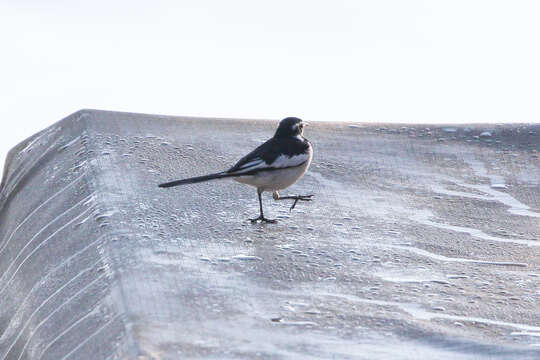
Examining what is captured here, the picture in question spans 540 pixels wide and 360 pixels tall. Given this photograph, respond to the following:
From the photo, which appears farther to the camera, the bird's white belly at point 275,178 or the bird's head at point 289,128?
the bird's head at point 289,128

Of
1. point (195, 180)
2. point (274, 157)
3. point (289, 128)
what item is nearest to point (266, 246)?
point (195, 180)

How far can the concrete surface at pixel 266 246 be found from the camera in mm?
4613

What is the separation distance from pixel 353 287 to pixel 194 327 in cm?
111

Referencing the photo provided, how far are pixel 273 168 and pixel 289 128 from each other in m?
0.57

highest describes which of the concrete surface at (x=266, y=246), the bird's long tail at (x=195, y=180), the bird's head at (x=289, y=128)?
the bird's head at (x=289, y=128)

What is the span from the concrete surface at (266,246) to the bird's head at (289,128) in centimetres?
38

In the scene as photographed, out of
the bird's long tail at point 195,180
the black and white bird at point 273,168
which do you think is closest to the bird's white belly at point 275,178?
the black and white bird at point 273,168

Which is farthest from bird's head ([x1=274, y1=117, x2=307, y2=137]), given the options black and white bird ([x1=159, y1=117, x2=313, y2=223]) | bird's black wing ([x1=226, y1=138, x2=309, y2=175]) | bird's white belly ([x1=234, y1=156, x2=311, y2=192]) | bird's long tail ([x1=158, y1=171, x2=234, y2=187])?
bird's long tail ([x1=158, y1=171, x2=234, y2=187])

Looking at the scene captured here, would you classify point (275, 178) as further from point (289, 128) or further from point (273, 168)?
point (289, 128)

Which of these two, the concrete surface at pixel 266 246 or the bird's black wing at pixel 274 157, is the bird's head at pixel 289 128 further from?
the concrete surface at pixel 266 246

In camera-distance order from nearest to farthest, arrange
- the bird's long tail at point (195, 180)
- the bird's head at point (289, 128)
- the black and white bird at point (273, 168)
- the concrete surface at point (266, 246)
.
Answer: the concrete surface at point (266, 246), the bird's long tail at point (195, 180), the black and white bird at point (273, 168), the bird's head at point (289, 128)

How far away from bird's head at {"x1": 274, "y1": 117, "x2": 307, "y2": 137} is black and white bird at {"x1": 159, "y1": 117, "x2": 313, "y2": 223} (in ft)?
0.41

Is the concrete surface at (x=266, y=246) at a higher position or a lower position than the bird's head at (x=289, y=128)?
lower

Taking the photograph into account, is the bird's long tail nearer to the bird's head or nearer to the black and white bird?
the black and white bird
